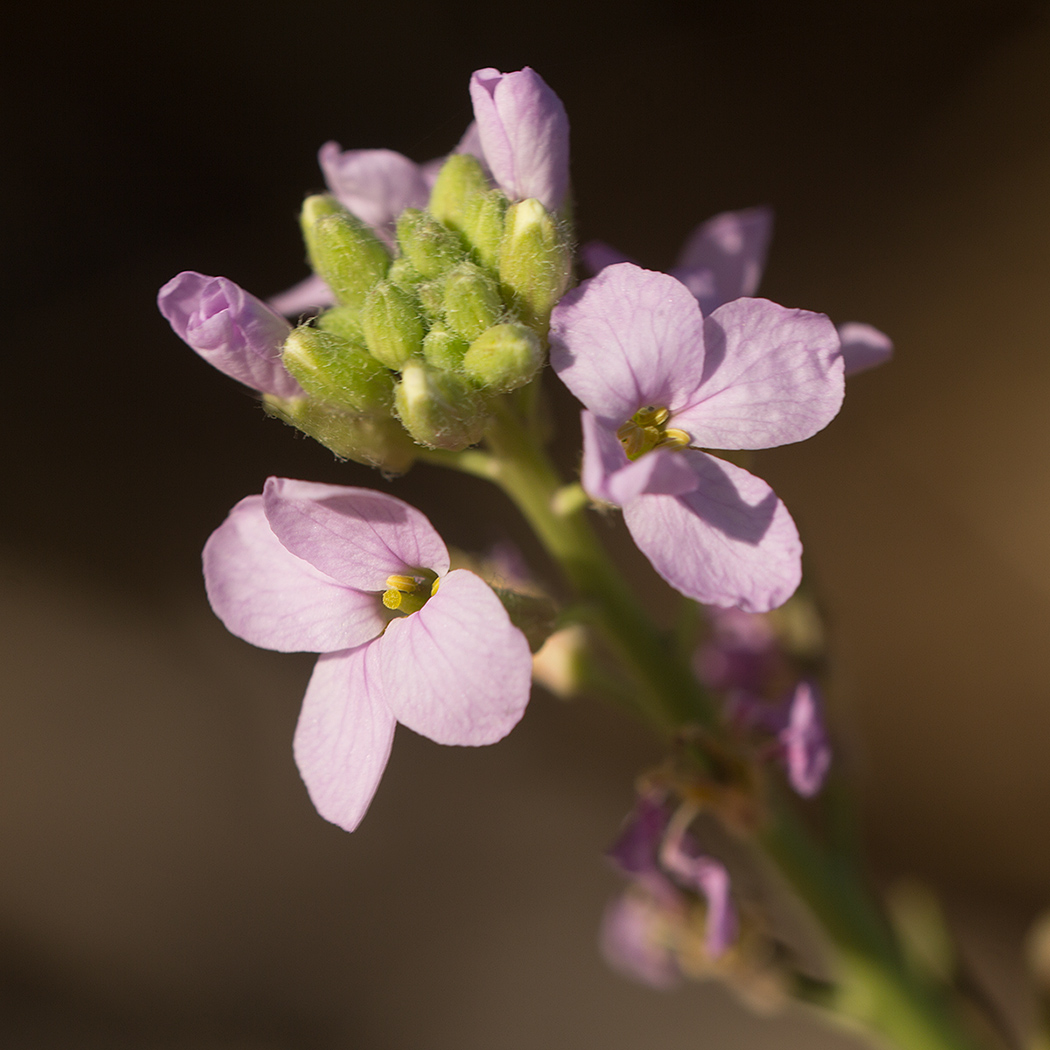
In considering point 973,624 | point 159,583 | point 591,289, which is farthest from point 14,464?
point 973,624

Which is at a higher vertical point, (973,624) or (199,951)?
(199,951)

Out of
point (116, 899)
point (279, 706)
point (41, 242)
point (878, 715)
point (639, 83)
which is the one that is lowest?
point (878, 715)

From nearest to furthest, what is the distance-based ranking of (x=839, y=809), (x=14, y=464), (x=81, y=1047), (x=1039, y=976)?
(x=839, y=809)
(x=1039, y=976)
(x=81, y=1047)
(x=14, y=464)

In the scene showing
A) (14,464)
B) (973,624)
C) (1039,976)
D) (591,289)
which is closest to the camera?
(591,289)

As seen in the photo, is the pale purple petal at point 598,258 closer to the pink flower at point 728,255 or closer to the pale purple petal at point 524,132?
the pink flower at point 728,255

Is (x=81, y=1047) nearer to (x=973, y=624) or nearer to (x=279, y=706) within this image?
(x=279, y=706)

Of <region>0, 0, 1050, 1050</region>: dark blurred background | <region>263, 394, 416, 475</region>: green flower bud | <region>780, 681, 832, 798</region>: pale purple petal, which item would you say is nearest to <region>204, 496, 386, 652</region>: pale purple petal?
<region>263, 394, 416, 475</region>: green flower bud

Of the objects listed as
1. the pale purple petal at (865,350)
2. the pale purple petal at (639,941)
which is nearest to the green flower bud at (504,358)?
the pale purple petal at (865,350)
